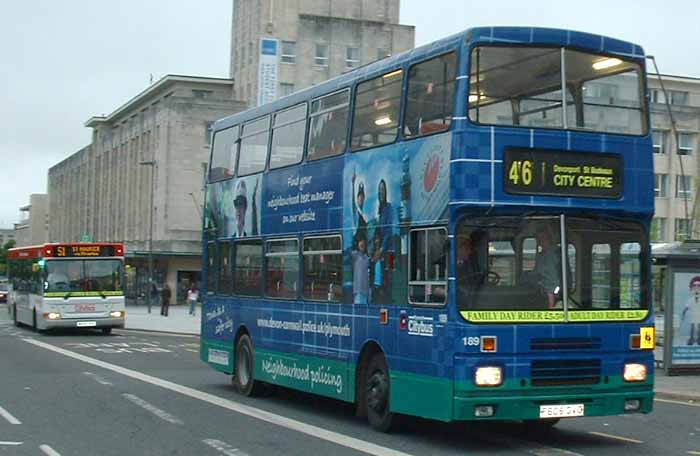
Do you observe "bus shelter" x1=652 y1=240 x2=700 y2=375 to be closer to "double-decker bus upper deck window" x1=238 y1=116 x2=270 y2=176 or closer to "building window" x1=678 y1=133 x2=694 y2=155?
"double-decker bus upper deck window" x1=238 y1=116 x2=270 y2=176

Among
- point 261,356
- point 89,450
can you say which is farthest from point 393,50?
point 89,450

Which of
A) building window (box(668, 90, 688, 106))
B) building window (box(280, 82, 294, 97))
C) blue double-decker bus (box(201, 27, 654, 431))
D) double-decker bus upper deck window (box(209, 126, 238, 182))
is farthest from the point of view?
building window (box(668, 90, 688, 106))

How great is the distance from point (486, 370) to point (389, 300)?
6.57 ft

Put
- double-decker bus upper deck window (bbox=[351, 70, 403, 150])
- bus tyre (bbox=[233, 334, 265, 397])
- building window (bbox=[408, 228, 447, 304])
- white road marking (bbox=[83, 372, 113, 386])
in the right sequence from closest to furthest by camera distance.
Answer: building window (bbox=[408, 228, 447, 304])
double-decker bus upper deck window (bbox=[351, 70, 403, 150])
bus tyre (bbox=[233, 334, 265, 397])
white road marking (bbox=[83, 372, 113, 386])

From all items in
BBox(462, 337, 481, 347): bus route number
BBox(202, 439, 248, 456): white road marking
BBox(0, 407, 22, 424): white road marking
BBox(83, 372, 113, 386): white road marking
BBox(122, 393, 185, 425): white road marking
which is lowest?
BBox(0, 407, 22, 424): white road marking

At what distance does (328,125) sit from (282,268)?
2.44 meters

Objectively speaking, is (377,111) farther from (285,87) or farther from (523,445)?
(285,87)

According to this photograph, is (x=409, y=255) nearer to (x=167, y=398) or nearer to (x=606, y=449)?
(x=606, y=449)

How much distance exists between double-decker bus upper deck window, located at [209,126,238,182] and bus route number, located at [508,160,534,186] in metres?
7.70

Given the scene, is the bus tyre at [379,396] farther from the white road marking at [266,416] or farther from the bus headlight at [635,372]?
the bus headlight at [635,372]

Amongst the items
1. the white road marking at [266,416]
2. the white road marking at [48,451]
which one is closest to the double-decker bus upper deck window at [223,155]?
the white road marking at [266,416]

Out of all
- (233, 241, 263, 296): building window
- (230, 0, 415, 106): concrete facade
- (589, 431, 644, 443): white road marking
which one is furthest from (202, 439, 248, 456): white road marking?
(230, 0, 415, 106): concrete facade

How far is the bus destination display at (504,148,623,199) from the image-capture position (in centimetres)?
1232

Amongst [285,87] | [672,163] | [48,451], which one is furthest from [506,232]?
[672,163]
